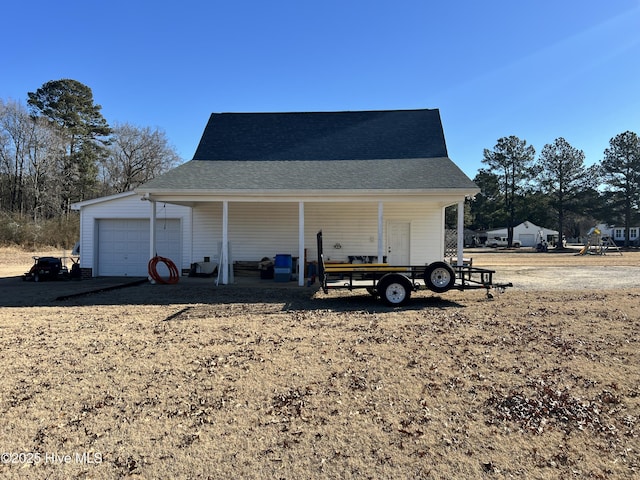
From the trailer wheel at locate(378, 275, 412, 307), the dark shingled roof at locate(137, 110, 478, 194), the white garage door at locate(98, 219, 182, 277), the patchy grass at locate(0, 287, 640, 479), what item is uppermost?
the dark shingled roof at locate(137, 110, 478, 194)

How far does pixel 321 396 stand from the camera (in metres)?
4.13

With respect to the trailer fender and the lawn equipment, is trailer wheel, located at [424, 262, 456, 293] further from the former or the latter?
the lawn equipment

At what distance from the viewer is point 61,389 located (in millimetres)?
4305

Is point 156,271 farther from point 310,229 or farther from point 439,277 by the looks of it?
→ point 439,277

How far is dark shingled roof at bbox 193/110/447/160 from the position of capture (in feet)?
50.4

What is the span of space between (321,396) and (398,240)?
11811 mm

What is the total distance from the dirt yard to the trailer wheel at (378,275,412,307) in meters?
1.13

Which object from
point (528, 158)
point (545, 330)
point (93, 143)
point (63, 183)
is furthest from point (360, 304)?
point (528, 158)

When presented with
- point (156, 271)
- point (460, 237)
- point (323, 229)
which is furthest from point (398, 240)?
point (156, 271)

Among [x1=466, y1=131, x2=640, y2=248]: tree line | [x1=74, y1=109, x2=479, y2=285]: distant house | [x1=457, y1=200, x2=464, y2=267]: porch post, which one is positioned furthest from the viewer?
[x1=466, y1=131, x2=640, y2=248]: tree line

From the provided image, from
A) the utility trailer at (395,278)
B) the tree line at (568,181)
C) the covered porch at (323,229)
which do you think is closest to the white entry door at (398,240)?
the covered porch at (323,229)

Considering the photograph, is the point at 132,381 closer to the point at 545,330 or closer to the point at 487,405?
the point at 487,405

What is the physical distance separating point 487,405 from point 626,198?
53.8 metres

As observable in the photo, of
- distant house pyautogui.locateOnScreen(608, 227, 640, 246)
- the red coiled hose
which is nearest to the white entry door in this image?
the red coiled hose
